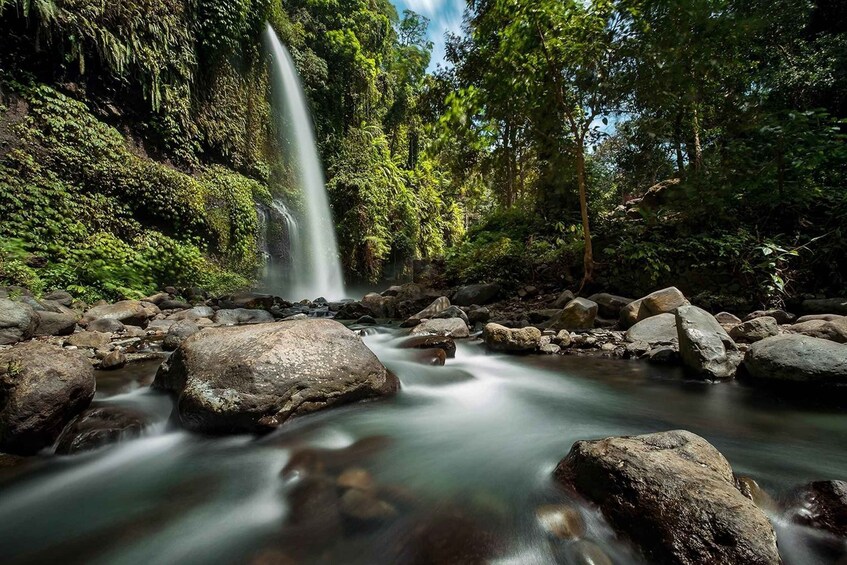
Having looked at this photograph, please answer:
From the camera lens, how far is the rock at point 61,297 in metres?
7.21

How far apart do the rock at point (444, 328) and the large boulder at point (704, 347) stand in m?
3.20

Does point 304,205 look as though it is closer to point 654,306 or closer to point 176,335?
point 176,335

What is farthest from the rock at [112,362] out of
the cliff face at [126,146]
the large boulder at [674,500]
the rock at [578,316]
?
the rock at [578,316]

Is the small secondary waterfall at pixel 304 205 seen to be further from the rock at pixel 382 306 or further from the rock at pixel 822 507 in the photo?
the rock at pixel 822 507

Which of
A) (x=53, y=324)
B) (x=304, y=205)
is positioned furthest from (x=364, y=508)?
(x=304, y=205)

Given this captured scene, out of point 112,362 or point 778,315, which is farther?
point 778,315

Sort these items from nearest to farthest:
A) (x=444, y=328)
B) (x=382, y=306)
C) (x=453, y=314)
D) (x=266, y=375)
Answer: (x=266, y=375) < (x=444, y=328) < (x=453, y=314) < (x=382, y=306)

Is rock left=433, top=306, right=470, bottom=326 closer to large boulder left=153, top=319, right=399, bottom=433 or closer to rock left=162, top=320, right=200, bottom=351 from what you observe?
large boulder left=153, top=319, right=399, bottom=433

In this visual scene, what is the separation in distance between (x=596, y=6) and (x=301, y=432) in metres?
8.68

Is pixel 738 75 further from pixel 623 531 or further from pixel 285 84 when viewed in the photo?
pixel 285 84

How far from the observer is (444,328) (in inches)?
258

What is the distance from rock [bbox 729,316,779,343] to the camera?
475 cm

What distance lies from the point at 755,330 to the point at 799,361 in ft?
5.58

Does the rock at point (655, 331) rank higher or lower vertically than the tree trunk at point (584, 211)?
lower
